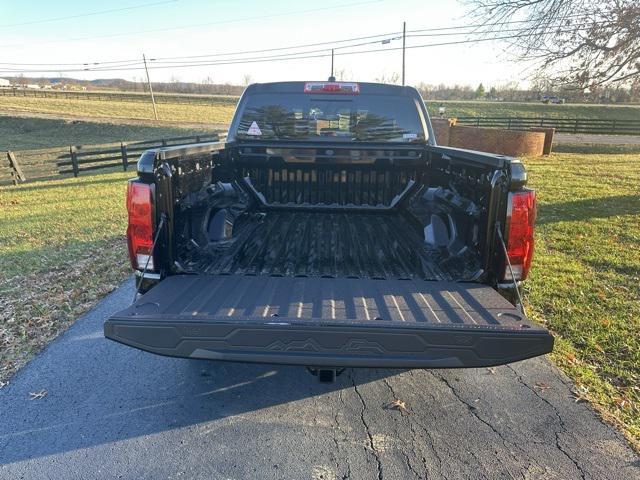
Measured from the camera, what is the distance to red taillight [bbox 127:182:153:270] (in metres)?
2.57

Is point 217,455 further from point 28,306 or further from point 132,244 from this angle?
point 28,306

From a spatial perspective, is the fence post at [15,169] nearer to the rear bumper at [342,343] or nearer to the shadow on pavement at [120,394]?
the shadow on pavement at [120,394]

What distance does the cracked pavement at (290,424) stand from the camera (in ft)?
7.88

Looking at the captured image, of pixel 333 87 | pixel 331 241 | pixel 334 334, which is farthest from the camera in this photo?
pixel 333 87

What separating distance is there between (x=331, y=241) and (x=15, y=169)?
46.8ft

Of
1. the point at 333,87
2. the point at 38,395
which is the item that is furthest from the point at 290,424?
the point at 333,87

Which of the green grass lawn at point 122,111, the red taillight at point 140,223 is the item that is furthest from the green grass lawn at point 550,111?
the red taillight at point 140,223

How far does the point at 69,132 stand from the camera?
35.6 meters

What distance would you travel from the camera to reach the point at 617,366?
3.46m

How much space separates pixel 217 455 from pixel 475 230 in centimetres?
211

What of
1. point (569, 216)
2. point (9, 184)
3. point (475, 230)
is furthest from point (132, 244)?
point (9, 184)

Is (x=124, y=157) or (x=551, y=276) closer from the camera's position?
(x=551, y=276)

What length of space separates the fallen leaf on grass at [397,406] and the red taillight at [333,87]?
Answer: 2.87 meters

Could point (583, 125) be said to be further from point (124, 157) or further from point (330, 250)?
point (330, 250)
